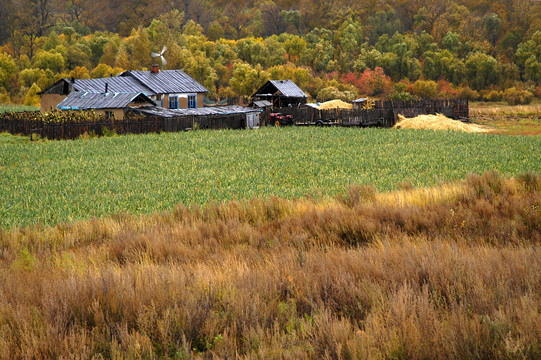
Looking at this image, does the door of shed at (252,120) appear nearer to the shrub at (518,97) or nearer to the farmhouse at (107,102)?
the farmhouse at (107,102)

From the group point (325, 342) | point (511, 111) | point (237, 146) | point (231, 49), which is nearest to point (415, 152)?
point (237, 146)

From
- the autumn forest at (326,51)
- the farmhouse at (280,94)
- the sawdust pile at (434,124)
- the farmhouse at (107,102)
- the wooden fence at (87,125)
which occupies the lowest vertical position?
the sawdust pile at (434,124)

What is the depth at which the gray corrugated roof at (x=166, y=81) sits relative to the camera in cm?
5428

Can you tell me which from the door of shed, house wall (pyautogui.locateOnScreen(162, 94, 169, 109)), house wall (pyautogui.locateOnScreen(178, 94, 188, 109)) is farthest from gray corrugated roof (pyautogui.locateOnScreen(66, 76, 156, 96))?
the door of shed

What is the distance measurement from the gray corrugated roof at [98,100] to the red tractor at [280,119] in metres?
11.8

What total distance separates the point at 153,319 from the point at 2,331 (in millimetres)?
1465

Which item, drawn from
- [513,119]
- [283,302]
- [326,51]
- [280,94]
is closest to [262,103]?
[280,94]

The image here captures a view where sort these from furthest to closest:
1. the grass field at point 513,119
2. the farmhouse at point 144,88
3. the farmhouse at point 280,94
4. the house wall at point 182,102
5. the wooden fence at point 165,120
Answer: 1. the farmhouse at point 280,94
2. the house wall at point 182,102
3. the farmhouse at point 144,88
4. the grass field at point 513,119
5. the wooden fence at point 165,120

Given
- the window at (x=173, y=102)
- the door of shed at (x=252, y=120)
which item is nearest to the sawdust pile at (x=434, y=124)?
the door of shed at (x=252, y=120)

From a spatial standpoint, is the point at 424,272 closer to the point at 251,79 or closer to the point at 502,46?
the point at 251,79

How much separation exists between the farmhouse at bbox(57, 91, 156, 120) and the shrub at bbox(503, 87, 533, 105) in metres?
74.1

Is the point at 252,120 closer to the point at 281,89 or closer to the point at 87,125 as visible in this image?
the point at 281,89

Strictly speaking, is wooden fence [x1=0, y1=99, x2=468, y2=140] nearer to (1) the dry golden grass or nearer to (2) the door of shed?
(2) the door of shed

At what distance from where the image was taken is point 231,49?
12312 cm
